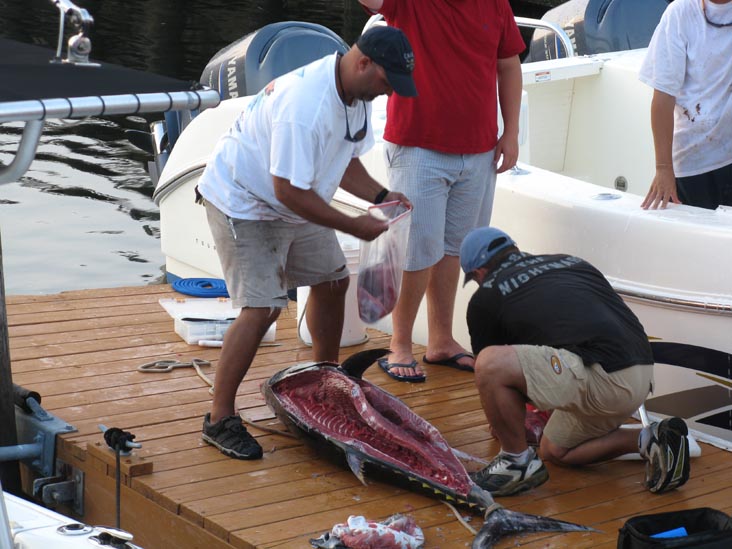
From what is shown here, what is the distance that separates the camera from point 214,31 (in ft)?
66.4

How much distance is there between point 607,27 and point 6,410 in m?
6.30

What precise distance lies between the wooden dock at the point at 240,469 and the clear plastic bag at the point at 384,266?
20.9 inches

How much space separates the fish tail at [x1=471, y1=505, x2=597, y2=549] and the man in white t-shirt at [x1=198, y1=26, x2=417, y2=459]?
1.00m

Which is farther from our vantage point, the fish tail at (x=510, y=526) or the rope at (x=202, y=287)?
the rope at (x=202, y=287)

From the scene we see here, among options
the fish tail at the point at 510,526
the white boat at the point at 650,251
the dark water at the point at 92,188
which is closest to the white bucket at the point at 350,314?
the white boat at the point at 650,251

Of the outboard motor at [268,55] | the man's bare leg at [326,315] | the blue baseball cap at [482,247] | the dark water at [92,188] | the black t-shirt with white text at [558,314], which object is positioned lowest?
the dark water at [92,188]

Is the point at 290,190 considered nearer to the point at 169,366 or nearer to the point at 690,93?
the point at 169,366

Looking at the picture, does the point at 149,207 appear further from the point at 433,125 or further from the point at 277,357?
the point at 433,125

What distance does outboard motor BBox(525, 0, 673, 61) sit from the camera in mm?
9203

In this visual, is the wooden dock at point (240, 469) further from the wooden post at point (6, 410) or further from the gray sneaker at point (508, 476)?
the wooden post at point (6, 410)

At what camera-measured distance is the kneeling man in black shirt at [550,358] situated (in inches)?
159

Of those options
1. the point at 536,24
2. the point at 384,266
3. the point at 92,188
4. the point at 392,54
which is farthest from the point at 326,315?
the point at 92,188

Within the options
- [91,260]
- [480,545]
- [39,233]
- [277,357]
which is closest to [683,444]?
[480,545]

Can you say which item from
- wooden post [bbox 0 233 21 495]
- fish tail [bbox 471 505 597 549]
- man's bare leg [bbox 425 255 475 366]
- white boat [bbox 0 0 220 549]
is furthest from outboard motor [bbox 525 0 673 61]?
white boat [bbox 0 0 220 549]
